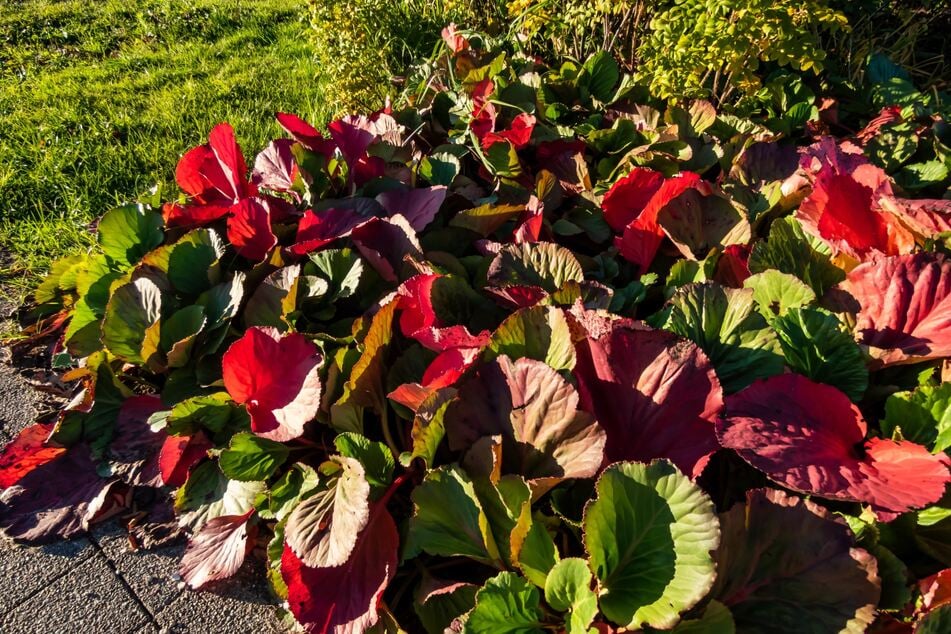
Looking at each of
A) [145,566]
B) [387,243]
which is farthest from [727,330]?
[145,566]

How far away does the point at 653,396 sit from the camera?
121 centimetres

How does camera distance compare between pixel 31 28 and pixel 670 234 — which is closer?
pixel 670 234

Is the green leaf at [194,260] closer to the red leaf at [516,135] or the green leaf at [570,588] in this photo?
the red leaf at [516,135]

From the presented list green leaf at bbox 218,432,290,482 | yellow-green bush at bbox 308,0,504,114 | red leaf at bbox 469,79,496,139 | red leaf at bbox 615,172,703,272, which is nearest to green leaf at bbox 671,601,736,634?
green leaf at bbox 218,432,290,482

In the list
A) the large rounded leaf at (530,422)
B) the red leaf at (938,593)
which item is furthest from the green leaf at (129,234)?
the red leaf at (938,593)

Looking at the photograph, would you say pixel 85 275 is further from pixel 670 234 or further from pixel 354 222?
pixel 670 234

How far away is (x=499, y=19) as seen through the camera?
3406 mm

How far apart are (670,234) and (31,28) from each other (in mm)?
5783

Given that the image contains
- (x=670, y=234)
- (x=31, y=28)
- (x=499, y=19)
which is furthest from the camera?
(x=31, y=28)

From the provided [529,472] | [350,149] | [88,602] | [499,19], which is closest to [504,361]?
[529,472]

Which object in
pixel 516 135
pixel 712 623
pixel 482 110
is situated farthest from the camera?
pixel 482 110

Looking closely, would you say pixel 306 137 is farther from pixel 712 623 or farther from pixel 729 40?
pixel 712 623

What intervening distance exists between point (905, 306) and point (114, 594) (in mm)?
1699

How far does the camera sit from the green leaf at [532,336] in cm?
128
